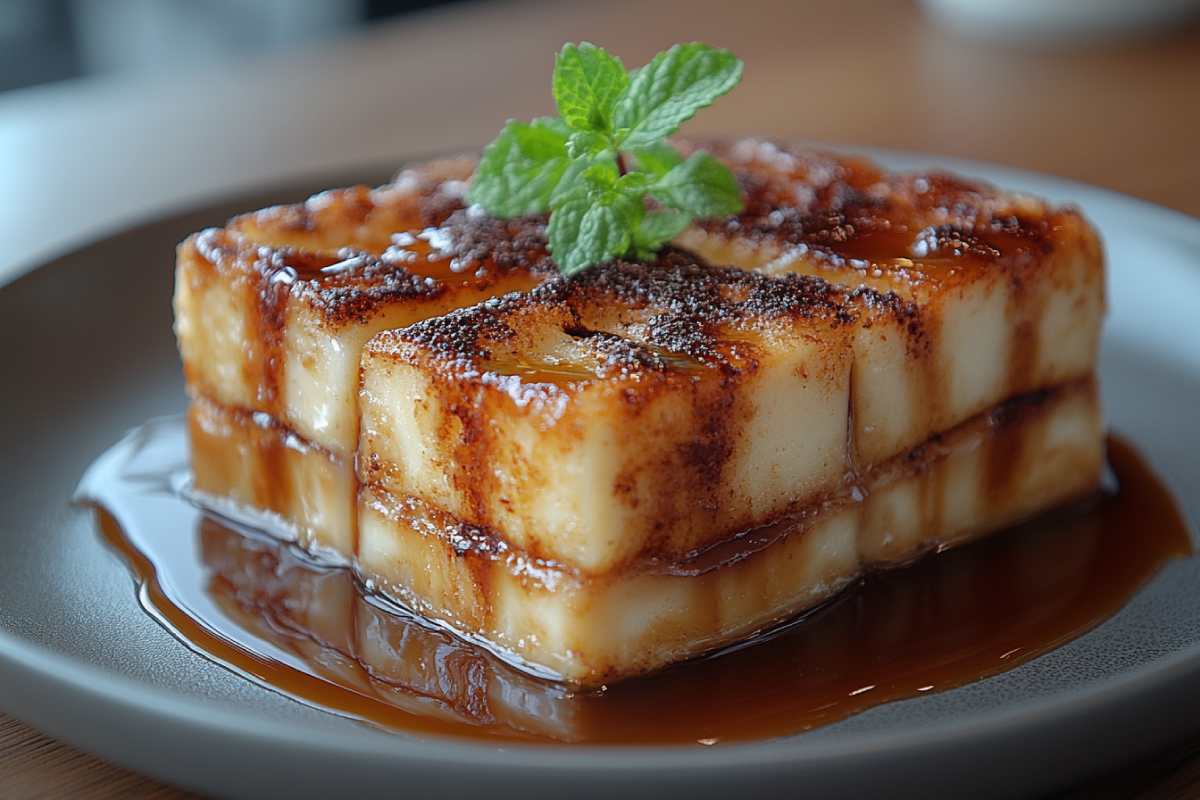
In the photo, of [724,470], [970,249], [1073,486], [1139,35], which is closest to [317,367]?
[724,470]

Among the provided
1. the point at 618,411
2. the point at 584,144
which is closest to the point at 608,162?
the point at 584,144

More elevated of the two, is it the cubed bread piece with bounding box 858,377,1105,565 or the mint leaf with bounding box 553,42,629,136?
the mint leaf with bounding box 553,42,629,136

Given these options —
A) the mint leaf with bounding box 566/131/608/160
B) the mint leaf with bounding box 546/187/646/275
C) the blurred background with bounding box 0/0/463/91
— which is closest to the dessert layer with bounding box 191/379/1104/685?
the mint leaf with bounding box 546/187/646/275

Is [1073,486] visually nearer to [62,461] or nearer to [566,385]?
[566,385]

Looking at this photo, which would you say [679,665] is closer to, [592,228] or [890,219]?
[592,228]

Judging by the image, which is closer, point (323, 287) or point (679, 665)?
point (679, 665)

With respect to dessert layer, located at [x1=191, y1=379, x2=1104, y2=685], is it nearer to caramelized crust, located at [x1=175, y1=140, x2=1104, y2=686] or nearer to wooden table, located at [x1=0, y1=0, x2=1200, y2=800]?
caramelized crust, located at [x1=175, y1=140, x2=1104, y2=686]

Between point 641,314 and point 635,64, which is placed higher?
point 641,314
